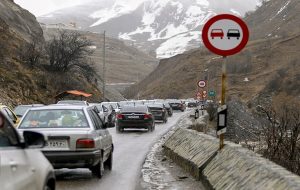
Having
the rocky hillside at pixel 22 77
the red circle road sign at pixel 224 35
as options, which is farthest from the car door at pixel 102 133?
the rocky hillside at pixel 22 77

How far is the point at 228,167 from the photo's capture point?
9570 millimetres

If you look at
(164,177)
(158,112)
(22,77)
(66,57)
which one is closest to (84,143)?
(164,177)

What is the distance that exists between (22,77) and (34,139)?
157ft

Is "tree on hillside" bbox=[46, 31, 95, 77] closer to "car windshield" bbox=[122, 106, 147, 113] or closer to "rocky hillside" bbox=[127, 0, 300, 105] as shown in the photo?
"rocky hillside" bbox=[127, 0, 300, 105]

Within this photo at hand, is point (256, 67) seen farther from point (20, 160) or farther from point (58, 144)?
point (20, 160)

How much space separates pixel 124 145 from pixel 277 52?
99.0 meters

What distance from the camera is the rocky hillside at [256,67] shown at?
96.9 metres

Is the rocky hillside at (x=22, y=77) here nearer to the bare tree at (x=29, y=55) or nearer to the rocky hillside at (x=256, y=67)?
the bare tree at (x=29, y=55)

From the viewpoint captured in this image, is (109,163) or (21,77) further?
(21,77)

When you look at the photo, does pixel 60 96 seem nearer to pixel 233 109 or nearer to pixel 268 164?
pixel 233 109

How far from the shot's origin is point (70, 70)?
69.1 meters

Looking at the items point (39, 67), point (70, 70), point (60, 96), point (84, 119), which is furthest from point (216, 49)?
point (70, 70)

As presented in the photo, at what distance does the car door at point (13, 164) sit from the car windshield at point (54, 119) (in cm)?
613

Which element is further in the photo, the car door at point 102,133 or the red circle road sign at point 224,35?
the car door at point 102,133
